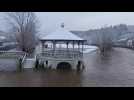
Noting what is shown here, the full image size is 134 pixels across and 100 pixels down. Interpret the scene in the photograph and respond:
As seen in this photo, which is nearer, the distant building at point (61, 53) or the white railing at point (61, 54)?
the distant building at point (61, 53)

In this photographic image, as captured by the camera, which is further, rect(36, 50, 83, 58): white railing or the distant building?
rect(36, 50, 83, 58): white railing

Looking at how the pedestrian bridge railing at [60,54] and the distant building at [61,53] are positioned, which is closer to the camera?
the distant building at [61,53]

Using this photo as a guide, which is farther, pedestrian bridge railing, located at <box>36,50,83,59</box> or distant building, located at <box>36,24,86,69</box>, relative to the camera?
pedestrian bridge railing, located at <box>36,50,83,59</box>

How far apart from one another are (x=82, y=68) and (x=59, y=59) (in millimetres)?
774

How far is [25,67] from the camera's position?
232 inches
